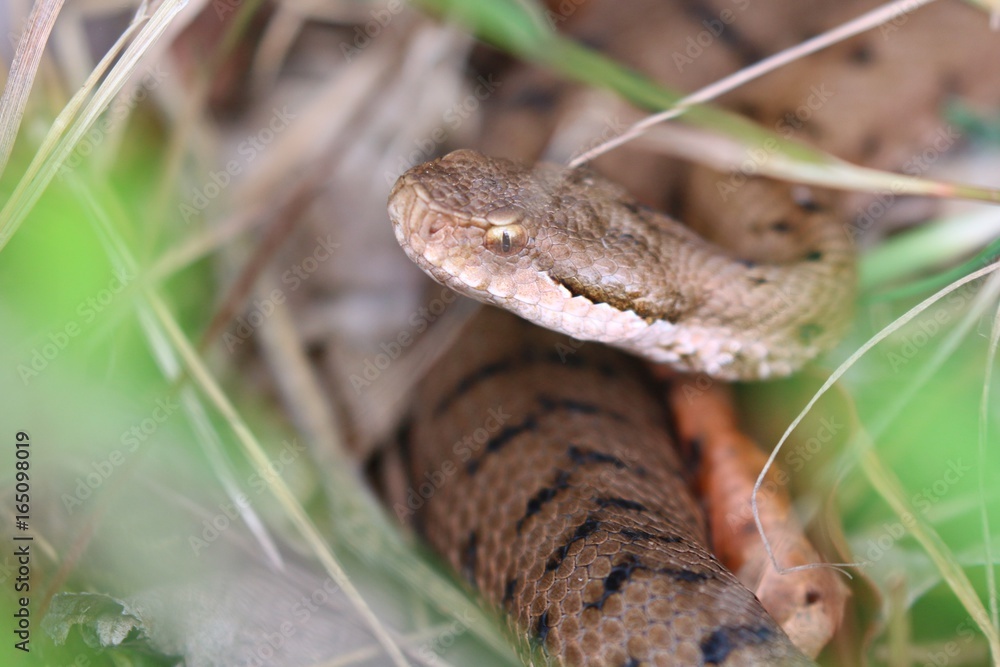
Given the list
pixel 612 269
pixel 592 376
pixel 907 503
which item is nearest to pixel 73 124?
pixel 612 269

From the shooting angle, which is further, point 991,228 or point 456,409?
point 456,409

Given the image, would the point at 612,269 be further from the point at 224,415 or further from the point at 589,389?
the point at 224,415

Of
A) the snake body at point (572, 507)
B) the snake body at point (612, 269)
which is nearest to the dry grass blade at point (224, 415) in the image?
the snake body at point (572, 507)

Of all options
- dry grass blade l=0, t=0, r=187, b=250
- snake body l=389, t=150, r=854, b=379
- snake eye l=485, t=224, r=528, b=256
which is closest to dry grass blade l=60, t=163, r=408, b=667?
dry grass blade l=0, t=0, r=187, b=250

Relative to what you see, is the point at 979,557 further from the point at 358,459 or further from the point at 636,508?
the point at 358,459

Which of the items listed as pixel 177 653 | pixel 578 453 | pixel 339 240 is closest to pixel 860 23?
pixel 578 453

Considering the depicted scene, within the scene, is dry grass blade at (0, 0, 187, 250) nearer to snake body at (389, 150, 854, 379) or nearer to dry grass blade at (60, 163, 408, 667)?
dry grass blade at (60, 163, 408, 667)
